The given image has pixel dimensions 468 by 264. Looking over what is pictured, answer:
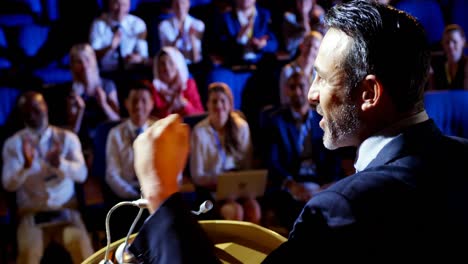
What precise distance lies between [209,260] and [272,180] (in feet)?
11.2

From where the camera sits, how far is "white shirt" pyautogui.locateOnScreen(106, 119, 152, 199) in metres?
3.69

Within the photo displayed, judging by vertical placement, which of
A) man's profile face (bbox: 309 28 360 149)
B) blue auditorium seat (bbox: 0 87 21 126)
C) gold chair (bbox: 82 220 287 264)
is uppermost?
man's profile face (bbox: 309 28 360 149)

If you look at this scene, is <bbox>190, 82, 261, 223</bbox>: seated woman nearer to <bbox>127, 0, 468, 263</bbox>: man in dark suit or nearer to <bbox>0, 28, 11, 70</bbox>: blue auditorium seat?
<bbox>0, 28, 11, 70</bbox>: blue auditorium seat

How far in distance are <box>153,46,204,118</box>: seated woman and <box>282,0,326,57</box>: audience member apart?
3.47ft

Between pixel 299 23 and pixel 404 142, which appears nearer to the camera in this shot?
pixel 404 142

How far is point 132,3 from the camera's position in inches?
177

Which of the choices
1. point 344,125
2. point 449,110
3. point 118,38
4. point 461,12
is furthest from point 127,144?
point 461,12

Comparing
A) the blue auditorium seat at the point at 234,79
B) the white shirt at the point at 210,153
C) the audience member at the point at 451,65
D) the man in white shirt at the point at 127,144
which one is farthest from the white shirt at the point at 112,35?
the audience member at the point at 451,65

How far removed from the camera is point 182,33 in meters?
4.51

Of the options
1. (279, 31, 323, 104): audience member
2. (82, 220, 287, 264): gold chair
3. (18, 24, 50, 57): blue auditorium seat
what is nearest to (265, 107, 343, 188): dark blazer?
(279, 31, 323, 104): audience member

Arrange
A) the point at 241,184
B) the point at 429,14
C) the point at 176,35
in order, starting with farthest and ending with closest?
the point at 429,14 → the point at 176,35 → the point at 241,184

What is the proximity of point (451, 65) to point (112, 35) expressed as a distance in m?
2.90

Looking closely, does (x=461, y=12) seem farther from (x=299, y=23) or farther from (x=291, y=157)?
(x=291, y=157)

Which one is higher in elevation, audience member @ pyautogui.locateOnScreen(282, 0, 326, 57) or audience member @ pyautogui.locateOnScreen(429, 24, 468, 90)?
audience member @ pyautogui.locateOnScreen(282, 0, 326, 57)
